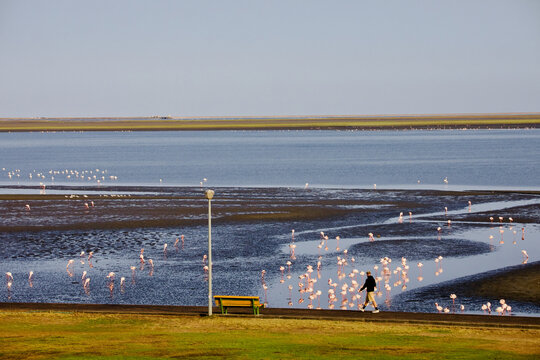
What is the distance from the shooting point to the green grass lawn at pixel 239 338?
23.9 metres

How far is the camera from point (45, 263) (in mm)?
45031

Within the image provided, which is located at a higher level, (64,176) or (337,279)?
(64,176)

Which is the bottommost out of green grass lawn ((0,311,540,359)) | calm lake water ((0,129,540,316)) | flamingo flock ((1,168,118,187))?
green grass lawn ((0,311,540,359))

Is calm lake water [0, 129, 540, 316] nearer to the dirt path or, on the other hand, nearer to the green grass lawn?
the dirt path

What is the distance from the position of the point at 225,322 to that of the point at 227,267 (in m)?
14.3

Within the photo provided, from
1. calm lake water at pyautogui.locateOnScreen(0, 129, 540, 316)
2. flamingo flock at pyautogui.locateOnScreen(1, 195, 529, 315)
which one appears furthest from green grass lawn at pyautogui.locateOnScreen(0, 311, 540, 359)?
flamingo flock at pyautogui.locateOnScreen(1, 195, 529, 315)

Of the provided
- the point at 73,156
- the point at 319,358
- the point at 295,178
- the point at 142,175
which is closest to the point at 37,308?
the point at 319,358

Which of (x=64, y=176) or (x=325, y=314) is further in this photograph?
(x=64, y=176)

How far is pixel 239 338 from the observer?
2608cm

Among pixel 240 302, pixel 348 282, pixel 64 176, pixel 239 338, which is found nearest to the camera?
pixel 239 338

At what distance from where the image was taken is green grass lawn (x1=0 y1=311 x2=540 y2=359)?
23906 mm

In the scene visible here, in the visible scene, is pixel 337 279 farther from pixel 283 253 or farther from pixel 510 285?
pixel 510 285

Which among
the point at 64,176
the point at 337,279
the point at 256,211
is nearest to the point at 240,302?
the point at 337,279

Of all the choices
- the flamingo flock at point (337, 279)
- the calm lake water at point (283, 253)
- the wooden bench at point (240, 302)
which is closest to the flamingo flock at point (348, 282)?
the flamingo flock at point (337, 279)
